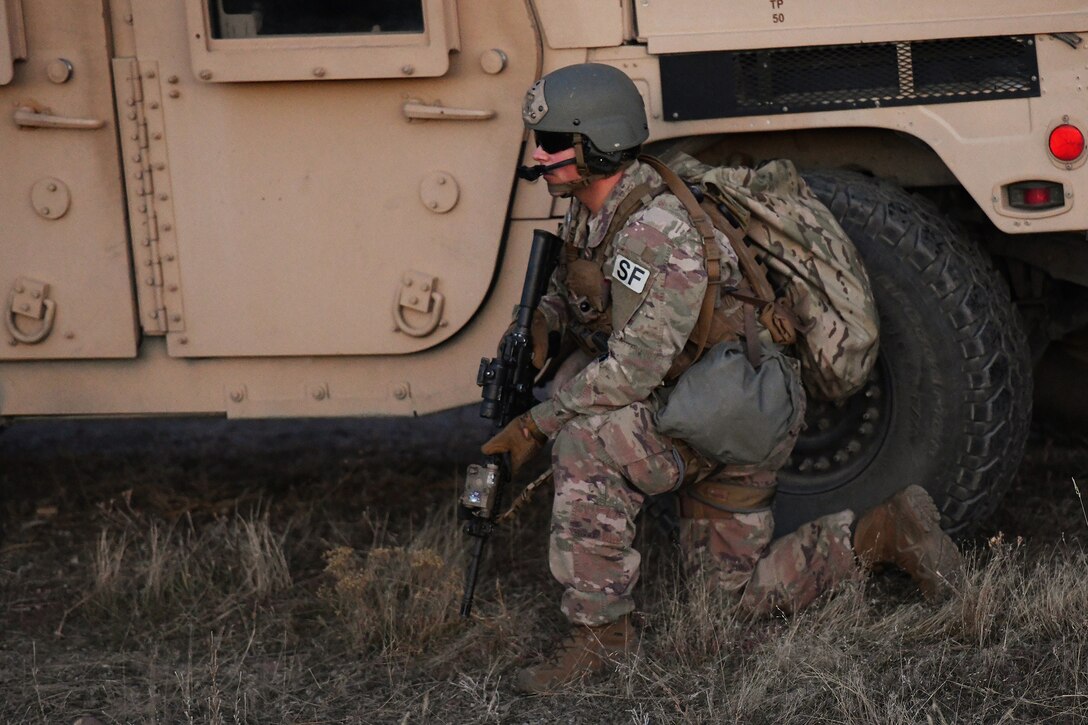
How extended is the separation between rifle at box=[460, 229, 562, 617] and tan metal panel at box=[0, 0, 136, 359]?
40.5 inches

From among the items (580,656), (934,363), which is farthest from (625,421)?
(934,363)

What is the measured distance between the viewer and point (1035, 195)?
138 inches

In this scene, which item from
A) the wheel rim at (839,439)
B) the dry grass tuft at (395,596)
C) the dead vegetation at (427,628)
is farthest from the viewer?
the wheel rim at (839,439)

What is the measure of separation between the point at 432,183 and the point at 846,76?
3.47 ft

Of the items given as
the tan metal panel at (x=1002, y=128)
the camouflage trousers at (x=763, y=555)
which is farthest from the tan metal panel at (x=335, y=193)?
the camouflage trousers at (x=763, y=555)

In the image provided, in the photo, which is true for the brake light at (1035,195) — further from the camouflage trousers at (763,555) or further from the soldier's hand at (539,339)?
the soldier's hand at (539,339)

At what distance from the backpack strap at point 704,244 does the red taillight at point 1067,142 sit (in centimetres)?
85

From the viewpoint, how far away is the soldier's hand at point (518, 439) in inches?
135

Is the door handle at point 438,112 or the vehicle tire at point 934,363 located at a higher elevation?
the door handle at point 438,112

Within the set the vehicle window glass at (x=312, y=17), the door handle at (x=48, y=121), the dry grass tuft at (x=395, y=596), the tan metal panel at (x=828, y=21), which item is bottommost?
the dry grass tuft at (x=395, y=596)

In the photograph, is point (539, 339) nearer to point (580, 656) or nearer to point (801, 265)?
point (801, 265)

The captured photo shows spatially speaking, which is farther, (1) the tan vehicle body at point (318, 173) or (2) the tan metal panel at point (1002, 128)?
(1) the tan vehicle body at point (318, 173)

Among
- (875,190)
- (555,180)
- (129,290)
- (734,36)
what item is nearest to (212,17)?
(129,290)

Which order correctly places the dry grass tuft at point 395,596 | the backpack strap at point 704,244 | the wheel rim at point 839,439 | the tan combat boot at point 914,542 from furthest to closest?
the wheel rim at point 839,439 < the dry grass tuft at point 395,596 < the tan combat boot at point 914,542 < the backpack strap at point 704,244
